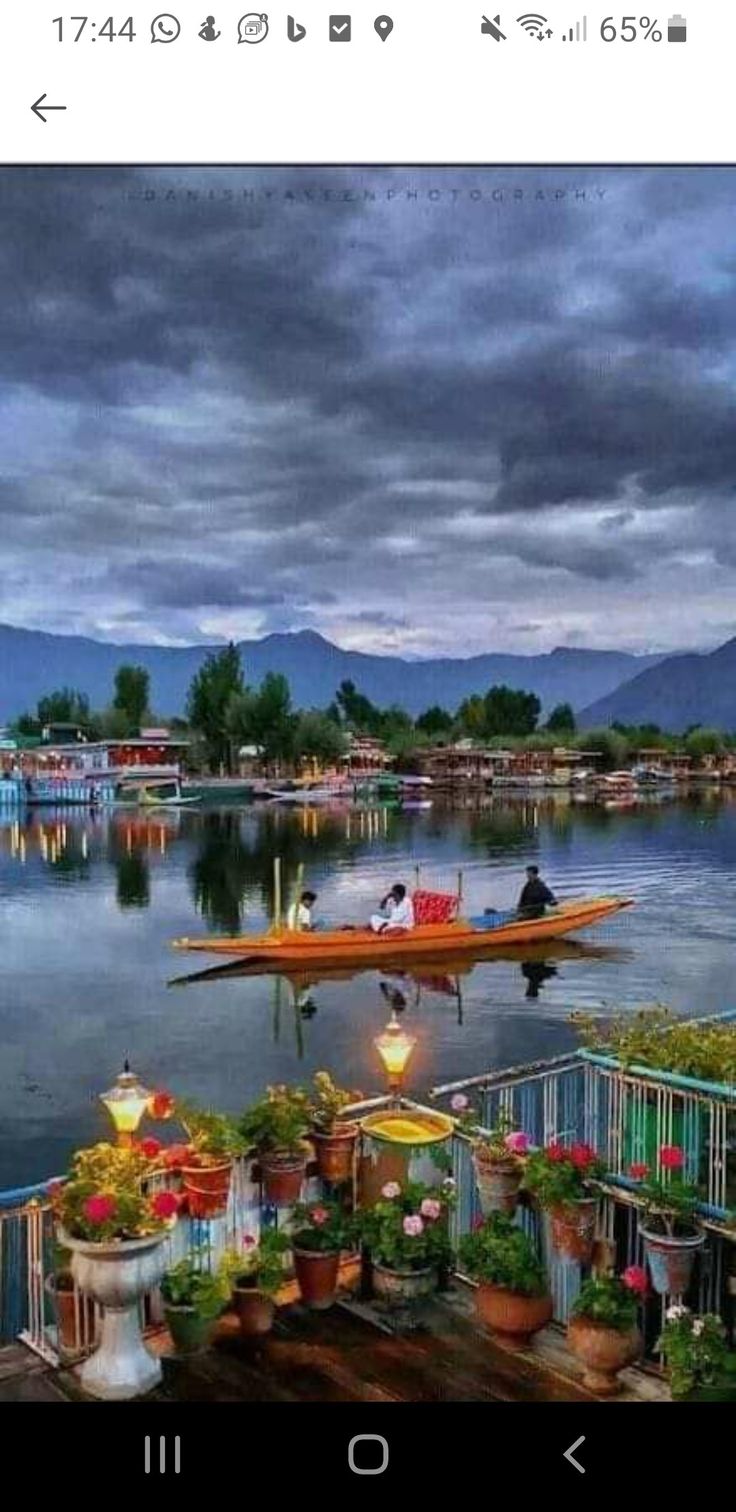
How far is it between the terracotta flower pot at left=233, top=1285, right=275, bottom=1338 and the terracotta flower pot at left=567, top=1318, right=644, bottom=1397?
679 mm

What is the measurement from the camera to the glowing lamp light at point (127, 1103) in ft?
8.36

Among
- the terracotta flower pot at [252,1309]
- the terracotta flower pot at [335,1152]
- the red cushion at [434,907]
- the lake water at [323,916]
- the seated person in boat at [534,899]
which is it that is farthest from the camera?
the red cushion at [434,907]

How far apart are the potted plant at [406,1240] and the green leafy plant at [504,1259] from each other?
0.11 meters

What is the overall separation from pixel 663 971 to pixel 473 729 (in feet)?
2.68

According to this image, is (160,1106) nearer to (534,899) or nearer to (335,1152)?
(335,1152)

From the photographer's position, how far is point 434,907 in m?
3.36

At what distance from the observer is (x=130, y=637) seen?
9.52ft

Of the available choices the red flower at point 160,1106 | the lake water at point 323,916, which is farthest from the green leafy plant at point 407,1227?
the red flower at point 160,1106

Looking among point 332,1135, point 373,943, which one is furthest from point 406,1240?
point 373,943

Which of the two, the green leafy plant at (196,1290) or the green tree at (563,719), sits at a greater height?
the green tree at (563,719)

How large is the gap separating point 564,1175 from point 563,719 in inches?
46.4
